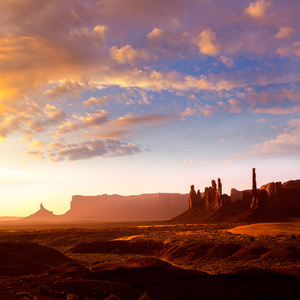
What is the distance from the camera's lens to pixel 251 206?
11056cm

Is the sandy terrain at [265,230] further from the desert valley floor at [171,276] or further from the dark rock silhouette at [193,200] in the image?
the dark rock silhouette at [193,200]

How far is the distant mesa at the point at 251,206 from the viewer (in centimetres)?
10299

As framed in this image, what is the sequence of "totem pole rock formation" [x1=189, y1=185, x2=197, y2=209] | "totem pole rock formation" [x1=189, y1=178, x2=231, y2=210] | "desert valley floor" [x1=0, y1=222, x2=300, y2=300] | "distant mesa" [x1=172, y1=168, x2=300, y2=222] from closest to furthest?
"desert valley floor" [x1=0, y1=222, x2=300, y2=300], "distant mesa" [x1=172, y1=168, x2=300, y2=222], "totem pole rock formation" [x1=189, y1=178, x2=231, y2=210], "totem pole rock formation" [x1=189, y1=185, x2=197, y2=209]

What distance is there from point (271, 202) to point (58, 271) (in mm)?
104532

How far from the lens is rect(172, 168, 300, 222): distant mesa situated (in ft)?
338

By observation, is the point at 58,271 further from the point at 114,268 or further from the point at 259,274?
the point at 259,274

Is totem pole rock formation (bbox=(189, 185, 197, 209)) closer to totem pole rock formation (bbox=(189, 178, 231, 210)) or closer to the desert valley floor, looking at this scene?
totem pole rock formation (bbox=(189, 178, 231, 210))

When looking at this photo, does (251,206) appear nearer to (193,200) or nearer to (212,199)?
(212,199)

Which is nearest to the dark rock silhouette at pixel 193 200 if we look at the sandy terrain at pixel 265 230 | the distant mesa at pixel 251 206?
the distant mesa at pixel 251 206

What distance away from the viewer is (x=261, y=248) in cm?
3625

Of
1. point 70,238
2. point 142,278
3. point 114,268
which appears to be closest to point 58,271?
point 114,268

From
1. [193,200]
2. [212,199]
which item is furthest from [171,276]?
[193,200]

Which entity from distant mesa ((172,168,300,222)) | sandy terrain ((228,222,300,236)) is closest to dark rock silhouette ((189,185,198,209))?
distant mesa ((172,168,300,222))

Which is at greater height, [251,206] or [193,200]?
[193,200]
